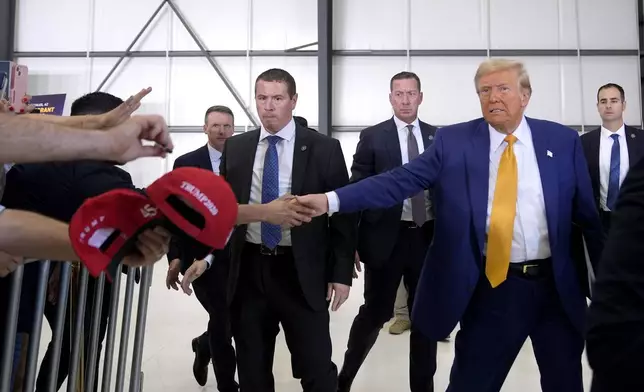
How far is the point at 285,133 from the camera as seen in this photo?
2713 millimetres

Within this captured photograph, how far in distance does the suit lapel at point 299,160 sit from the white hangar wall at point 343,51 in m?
7.30

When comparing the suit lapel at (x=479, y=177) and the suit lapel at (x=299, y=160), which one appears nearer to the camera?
the suit lapel at (x=479, y=177)

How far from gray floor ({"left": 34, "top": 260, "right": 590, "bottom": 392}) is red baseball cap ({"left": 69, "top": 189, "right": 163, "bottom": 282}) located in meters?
2.71

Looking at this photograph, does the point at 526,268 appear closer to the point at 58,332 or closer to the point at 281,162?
the point at 281,162

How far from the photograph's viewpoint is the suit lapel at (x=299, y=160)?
2.63 m

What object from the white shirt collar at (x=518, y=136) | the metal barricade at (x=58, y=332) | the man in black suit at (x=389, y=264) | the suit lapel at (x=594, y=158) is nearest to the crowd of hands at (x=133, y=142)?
the metal barricade at (x=58, y=332)

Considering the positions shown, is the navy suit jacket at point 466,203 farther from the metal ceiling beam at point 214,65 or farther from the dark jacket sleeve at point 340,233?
the metal ceiling beam at point 214,65

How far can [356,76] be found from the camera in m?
9.95

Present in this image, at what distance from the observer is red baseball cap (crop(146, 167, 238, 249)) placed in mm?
1208

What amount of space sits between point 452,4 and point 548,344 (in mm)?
8591

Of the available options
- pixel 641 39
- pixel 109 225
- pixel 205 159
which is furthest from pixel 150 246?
pixel 641 39

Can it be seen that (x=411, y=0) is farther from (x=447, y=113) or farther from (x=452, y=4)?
(x=447, y=113)

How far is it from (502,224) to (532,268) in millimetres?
215

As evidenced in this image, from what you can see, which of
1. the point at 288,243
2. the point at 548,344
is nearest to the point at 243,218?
the point at 288,243
